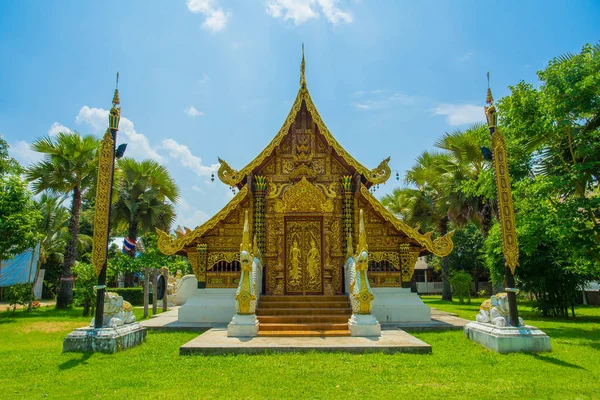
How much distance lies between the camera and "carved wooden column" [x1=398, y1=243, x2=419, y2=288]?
35.6 ft

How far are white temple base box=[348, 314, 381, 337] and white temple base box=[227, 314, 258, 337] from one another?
197 cm

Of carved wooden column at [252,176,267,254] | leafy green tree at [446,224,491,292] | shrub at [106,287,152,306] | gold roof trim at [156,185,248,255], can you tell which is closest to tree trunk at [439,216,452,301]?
leafy green tree at [446,224,491,292]

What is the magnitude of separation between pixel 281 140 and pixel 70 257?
10885mm

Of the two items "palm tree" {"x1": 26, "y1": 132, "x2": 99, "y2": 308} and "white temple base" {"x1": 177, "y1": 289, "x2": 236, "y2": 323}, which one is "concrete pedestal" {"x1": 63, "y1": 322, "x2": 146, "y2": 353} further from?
"palm tree" {"x1": 26, "y1": 132, "x2": 99, "y2": 308}

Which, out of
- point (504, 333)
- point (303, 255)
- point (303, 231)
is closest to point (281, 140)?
point (303, 231)

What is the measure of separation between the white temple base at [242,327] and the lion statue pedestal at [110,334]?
1.75m

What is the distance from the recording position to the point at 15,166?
51.2 feet

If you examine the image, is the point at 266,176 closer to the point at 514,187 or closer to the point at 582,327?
the point at 514,187

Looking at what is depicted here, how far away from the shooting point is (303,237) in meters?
11.0

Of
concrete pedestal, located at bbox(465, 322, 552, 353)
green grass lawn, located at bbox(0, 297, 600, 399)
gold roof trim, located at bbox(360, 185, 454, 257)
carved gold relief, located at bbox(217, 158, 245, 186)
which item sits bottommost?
green grass lawn, located at bbox(0, 297, 600, 399)

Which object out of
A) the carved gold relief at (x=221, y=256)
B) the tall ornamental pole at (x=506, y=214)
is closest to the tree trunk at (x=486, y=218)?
the tall ornamental pole at (x=506, y=214)

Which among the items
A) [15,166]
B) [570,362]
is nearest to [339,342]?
[570,362]

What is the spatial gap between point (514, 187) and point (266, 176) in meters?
6.45

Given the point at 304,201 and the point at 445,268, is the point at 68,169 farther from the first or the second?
the point at 445,268
